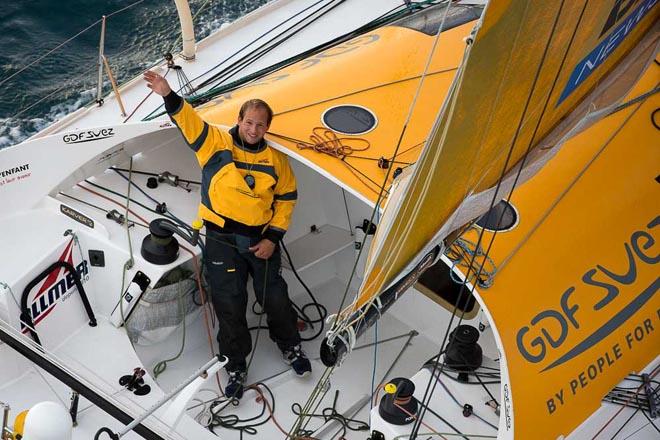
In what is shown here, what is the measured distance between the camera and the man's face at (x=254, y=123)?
4062 millimetres

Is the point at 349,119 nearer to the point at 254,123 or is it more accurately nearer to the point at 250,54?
the point at 254,123

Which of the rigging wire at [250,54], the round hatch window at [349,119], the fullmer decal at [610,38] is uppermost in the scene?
the rigging wire at [250,54]

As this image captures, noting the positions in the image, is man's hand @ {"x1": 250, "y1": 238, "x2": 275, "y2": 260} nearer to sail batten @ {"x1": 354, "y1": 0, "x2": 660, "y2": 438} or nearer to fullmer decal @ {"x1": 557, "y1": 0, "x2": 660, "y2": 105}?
sail batten @ {"x1": 354, "y1": 0, "x2": 660, "y2": 438}

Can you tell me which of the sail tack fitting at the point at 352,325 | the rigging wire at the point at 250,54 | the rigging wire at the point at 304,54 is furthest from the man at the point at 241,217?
the rigging wire at the point at 250,54

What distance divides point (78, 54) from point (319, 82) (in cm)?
394

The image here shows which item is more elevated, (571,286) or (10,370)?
(571,286)

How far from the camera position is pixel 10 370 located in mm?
3953

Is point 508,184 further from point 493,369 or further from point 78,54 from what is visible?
point 78,54

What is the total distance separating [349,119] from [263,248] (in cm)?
75

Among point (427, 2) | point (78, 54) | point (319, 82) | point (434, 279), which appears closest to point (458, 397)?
point (434, 279)

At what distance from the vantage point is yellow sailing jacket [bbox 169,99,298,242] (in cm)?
416

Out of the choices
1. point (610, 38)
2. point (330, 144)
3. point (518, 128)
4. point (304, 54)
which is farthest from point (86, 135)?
point (610, 38)

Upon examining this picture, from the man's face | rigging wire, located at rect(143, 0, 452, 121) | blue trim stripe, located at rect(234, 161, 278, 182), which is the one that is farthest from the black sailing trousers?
rigging wire, located at rect(143, 0, 452, 121)

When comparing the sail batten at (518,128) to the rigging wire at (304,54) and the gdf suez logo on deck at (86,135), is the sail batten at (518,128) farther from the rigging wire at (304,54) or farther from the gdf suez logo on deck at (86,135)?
the rigging wire at (304,54)
